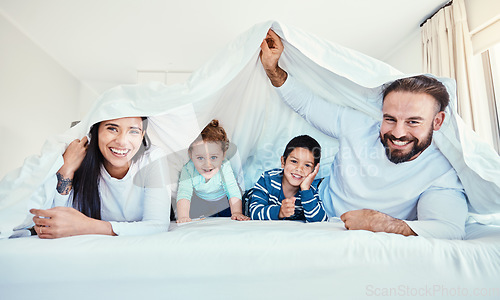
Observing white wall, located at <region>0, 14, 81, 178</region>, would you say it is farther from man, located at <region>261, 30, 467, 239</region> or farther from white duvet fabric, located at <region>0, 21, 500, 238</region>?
man, located at <region>261, 30, 467, 239</region>

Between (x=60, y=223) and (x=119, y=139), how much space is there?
0.36m

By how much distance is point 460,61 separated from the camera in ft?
10.2

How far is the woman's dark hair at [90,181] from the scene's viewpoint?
117cm

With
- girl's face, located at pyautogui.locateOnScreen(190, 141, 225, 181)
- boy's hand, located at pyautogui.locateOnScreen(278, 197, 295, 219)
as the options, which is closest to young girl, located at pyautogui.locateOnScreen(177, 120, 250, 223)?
girl's face, located at pyautogui.locateOnScreen(190, 141, 225, 181)

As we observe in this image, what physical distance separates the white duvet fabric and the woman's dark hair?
0.17 ft

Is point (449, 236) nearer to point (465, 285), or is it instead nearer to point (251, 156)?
point (465, 285)

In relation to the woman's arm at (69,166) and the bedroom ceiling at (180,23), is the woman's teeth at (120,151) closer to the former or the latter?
the woman's arm at (69,166)

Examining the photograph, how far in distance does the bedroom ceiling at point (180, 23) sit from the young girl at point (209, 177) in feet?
7.32

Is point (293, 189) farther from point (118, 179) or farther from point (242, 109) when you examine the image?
point (118, 179)

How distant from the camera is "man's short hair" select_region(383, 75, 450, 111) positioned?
1.26 m

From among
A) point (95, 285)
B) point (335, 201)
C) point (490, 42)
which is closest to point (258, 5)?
point (490, 42)

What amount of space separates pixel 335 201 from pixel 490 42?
7.73 feet

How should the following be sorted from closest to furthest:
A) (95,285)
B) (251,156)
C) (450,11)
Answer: (95,285)
(251,156)
(450,11)

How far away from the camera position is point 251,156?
1874mm
